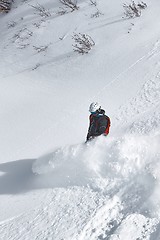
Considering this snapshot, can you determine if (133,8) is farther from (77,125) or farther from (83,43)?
(77,125)

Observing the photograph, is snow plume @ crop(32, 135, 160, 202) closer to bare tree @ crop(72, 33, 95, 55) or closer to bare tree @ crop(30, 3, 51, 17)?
bare tree @ crop(72, 33, 95, 55)

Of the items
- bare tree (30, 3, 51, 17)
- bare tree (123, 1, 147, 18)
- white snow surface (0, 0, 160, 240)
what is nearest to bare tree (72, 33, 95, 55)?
white snow surface (0, 0, 160, 240)

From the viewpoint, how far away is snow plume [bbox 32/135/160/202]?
4750 mm

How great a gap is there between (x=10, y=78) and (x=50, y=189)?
3.76 metres

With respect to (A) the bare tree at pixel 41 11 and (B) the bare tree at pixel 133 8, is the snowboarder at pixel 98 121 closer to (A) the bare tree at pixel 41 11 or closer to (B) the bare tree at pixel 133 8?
(B) the bare tree at pixel 133 8

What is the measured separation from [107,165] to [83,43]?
338 cm

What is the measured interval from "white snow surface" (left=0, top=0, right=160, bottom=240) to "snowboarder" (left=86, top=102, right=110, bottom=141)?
5.4 inches

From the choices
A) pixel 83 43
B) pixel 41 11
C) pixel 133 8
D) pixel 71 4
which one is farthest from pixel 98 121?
pixel 41 11

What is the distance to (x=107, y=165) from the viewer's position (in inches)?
199

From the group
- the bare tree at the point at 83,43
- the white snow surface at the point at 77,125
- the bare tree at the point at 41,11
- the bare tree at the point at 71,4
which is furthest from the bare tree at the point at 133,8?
the bare tree at the point at 41,11

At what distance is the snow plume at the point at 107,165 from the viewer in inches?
187

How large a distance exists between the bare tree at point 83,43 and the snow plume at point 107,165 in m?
2.81

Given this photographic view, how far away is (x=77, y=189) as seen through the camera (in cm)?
511

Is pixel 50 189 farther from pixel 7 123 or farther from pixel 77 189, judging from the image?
pixel 7 123
